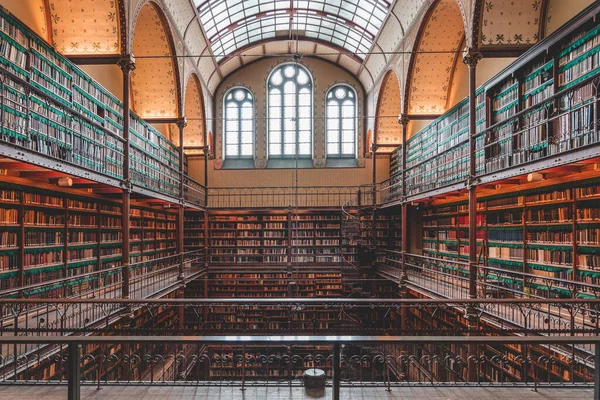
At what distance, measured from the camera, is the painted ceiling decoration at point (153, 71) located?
9974 millimetres

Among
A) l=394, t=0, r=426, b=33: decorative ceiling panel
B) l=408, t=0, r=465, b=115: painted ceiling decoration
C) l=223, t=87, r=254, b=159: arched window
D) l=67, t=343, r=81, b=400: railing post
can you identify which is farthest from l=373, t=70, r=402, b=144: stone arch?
l=67, t=343, r=81, b=400: railing post

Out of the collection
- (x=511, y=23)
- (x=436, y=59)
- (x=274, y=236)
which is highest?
(x=436, y=59)

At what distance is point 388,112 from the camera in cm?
1479

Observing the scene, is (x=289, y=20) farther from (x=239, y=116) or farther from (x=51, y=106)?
(x=51, y=106)

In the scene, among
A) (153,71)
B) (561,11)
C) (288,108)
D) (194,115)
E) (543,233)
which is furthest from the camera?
(288,108)

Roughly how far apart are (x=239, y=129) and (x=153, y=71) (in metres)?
5.71

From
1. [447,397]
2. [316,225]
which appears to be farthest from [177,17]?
[447,397]

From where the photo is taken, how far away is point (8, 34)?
5.74 m

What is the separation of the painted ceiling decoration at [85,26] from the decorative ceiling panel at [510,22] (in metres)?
6.54

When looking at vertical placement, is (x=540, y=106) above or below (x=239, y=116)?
below

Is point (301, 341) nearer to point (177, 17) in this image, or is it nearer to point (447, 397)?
point (447, 397)

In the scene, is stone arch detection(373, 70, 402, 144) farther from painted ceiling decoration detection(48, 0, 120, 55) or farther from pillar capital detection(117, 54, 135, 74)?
painted ceiling decoration detection(48, 0, 120, 55)

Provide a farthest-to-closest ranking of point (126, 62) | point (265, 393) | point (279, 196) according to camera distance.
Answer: point (279, 196)
point (126, 62)
point (265, 393)

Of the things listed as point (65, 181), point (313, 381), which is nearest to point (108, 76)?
point (65, 181)
